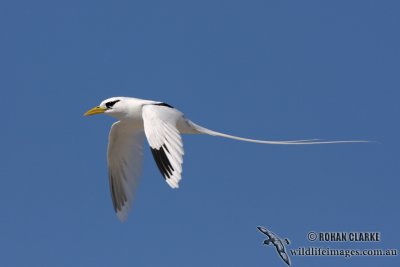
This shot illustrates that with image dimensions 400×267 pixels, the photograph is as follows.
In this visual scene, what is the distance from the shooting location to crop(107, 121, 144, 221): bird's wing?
18.0m

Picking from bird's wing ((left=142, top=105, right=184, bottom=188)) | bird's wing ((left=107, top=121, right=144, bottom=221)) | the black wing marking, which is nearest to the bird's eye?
bird's wing ((left=107, top=121, right=144, bottom=221))

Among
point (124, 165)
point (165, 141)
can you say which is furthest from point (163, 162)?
point (124, 165)

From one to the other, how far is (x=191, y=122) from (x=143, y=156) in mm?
2484

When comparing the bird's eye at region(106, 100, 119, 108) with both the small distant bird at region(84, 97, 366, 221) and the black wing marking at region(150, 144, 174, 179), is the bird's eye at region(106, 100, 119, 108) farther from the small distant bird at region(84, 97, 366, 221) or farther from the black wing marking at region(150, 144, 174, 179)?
the black wing marking at region(150, 144, 174, 179)

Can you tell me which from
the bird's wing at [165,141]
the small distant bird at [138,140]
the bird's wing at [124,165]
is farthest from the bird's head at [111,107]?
the bird's wing at [165,141]

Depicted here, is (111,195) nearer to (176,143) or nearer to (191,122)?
(191,122)

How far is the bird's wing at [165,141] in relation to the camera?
13078 millimetres

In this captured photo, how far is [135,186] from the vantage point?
18469 millimetres

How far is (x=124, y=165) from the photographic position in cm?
1839

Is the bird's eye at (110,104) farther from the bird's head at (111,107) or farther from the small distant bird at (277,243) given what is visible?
the small distant bird at (277,243)

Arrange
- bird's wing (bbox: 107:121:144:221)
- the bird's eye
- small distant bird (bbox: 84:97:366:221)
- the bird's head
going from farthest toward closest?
1. bird's wing (bbox: 107:121:144:221)
2. the bird's eye
3. the bird's head
4. small distant bird (bbox: 84:97:366:221)

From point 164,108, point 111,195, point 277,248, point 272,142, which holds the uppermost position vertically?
point 164,108

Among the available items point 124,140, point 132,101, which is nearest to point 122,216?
point 124,140

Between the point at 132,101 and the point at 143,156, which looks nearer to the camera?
the point at 132,101
